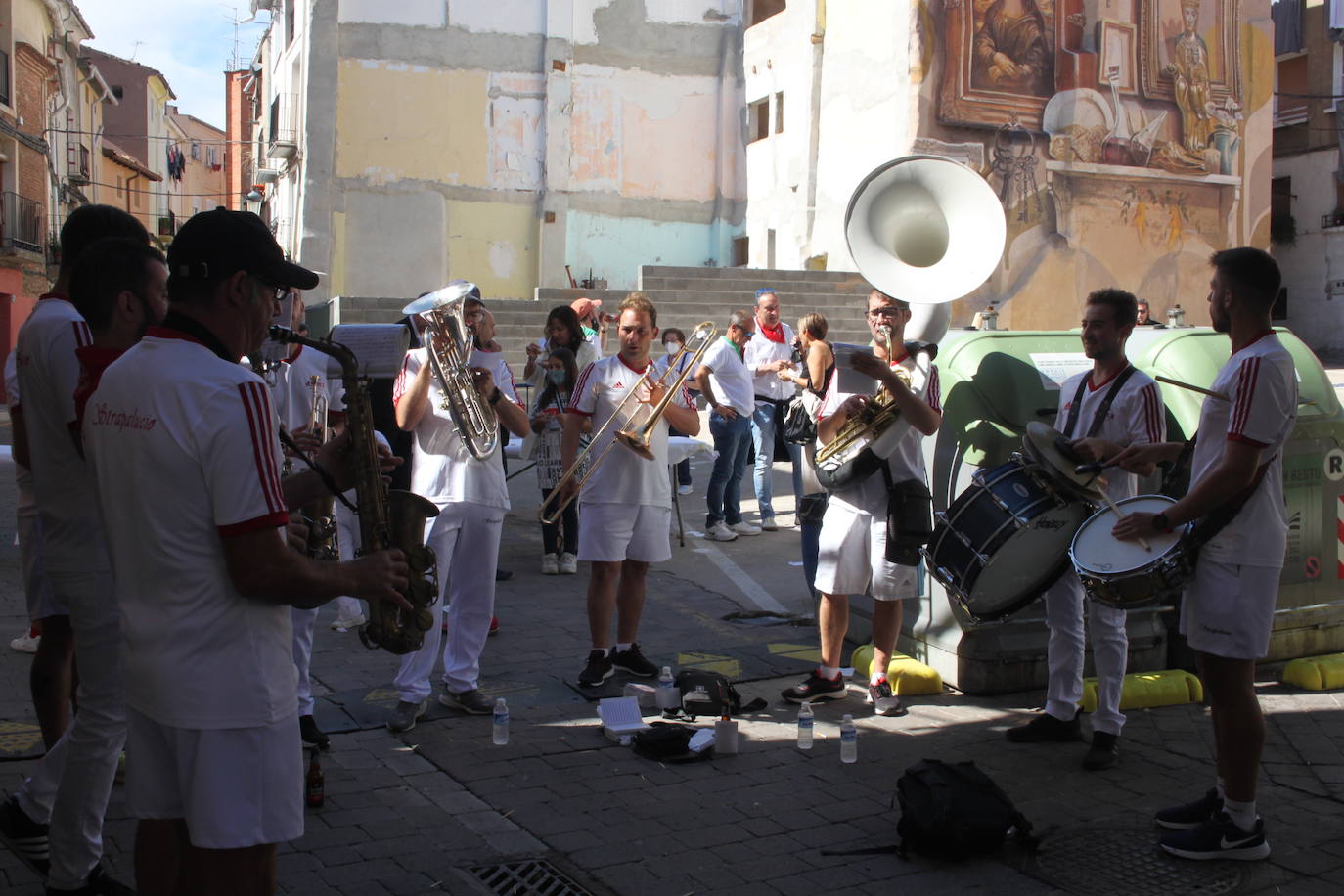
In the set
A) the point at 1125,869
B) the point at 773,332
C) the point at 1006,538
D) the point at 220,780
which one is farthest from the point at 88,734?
the point at 773,332

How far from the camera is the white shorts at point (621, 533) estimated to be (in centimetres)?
625

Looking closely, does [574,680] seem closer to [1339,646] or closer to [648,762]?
[648,762]

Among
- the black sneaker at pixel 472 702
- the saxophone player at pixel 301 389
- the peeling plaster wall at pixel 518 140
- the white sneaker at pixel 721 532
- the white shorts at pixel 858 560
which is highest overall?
the peeling plaster wall at pixel 518 140

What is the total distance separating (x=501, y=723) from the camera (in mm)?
5254

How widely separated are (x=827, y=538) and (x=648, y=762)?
154 cm

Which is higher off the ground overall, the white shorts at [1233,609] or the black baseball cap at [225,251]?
the black baseball cap at [225,251]

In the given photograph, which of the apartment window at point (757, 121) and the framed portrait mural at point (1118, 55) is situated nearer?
the framed portrait mural at point (1118, 55)

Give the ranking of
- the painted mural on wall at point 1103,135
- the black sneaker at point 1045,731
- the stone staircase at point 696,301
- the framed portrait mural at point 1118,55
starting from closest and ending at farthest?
the black sneaker at point 1045,731 < the stone staircase at point 696,301 < the painted mural on wall at point 1103,135 < the framed portrait mural at point 1118,55

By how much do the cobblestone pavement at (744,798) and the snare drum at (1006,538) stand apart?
0.73 meters

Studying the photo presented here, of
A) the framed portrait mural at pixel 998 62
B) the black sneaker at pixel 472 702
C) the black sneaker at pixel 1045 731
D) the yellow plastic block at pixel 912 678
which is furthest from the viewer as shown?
the framed portrait mural at pixel 998 62

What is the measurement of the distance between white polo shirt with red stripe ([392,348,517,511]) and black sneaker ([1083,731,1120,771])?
2.87 m

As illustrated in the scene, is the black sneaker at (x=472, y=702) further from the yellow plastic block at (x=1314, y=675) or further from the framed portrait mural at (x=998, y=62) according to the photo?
the framed portrait mural at (x=998, y=62)

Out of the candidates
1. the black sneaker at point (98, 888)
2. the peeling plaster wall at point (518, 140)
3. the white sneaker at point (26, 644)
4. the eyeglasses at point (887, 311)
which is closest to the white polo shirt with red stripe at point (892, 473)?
the eyeglasses at point (887, 311)

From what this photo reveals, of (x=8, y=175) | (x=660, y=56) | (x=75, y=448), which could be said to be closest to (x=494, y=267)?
(x=660, y=56)
